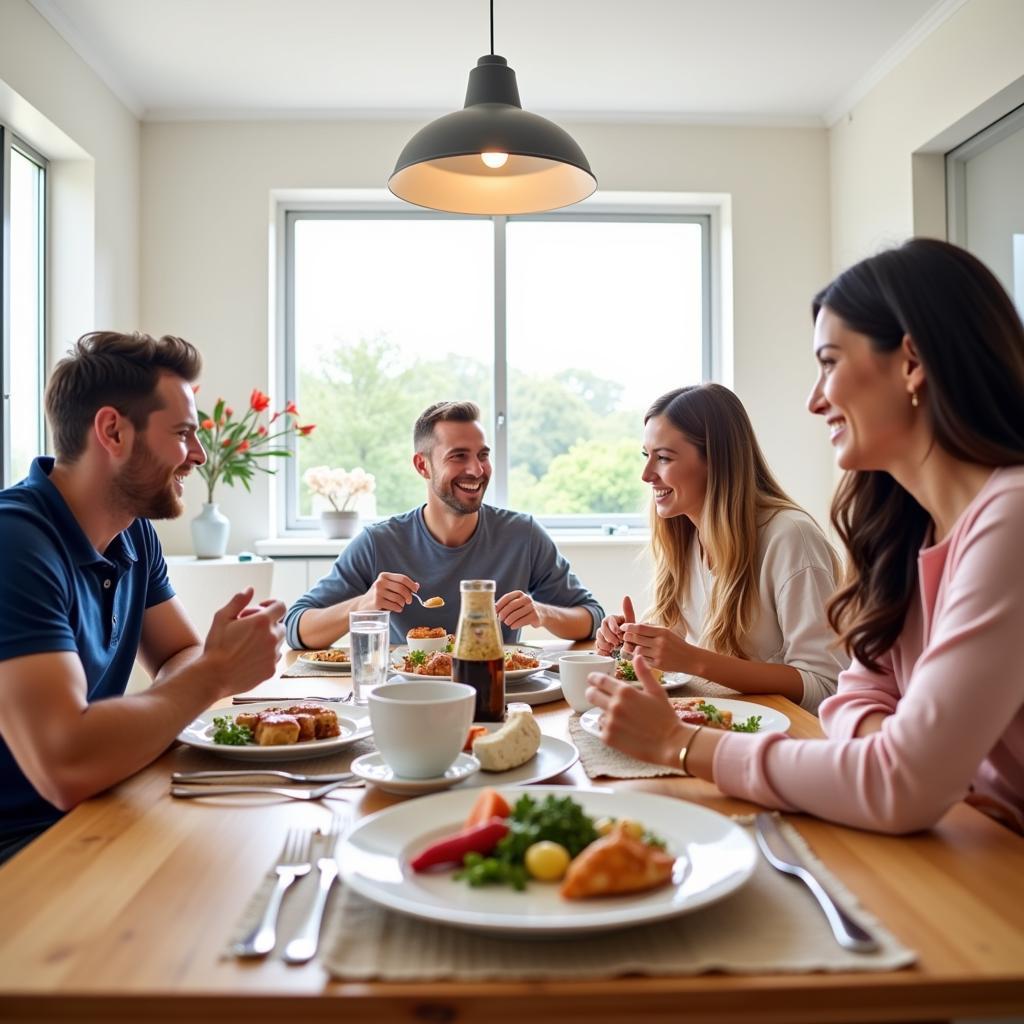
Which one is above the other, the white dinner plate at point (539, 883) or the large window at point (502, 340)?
the large window at point (502, 340)

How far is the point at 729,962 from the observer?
0.71 meters

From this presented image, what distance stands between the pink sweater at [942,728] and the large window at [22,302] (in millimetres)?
3275

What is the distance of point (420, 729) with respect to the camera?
1084mm

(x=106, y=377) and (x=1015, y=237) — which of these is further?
(x=1015, y=237)

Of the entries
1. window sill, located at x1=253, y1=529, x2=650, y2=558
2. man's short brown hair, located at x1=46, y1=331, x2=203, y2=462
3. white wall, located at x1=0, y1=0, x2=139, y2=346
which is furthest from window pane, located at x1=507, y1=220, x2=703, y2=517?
man's short brown hair, located at x1=46, y1=331, x2=203, y2=462

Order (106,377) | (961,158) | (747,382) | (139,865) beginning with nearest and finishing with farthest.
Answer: (139,865) < (106,377) < (961,158) < (747,382)

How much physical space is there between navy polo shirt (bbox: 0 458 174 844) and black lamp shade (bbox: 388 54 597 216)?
0.93 meters

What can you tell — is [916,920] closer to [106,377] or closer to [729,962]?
[729,962]

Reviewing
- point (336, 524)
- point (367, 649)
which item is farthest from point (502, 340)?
point (367, 649)

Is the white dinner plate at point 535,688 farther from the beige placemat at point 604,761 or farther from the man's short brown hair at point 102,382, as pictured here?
the man's short brown hair at point 102,382

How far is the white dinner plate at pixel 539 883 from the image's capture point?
2.41 ft

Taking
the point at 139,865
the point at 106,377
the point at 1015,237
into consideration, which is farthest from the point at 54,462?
the point at 1015,237

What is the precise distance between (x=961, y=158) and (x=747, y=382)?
1.30 metres

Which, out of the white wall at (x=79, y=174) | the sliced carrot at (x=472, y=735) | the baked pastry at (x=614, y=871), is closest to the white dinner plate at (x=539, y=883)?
the baked pastry at (x=614, y=871)
